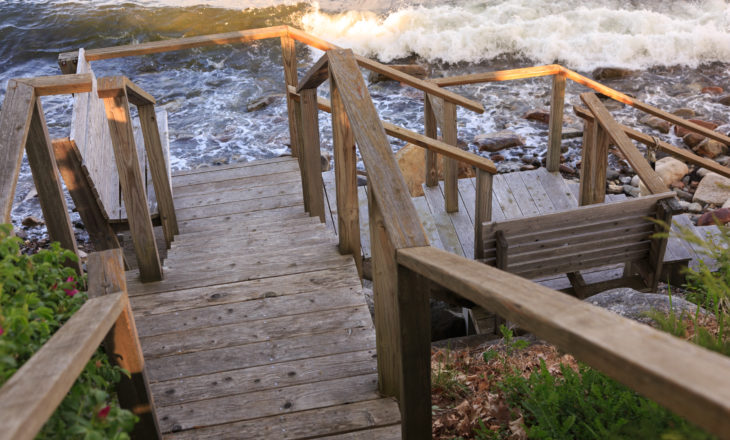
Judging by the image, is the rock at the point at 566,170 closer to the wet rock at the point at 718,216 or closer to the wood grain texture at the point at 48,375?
the wet rock at the point at 718,216

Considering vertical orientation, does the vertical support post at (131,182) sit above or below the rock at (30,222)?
above

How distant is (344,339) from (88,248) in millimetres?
5172

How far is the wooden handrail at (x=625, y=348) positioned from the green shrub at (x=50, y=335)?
766 mm

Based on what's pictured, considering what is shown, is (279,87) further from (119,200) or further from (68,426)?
(68,426)

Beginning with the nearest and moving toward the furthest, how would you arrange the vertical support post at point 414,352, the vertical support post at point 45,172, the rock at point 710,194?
the vertical support post at point 414,352 < the vertical support post at point 45,172 < the rock at point 710,194

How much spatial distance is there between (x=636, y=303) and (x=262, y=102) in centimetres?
800

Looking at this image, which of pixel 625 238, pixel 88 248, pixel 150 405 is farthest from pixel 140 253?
pixel 88 248

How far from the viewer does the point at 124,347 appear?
170 cm

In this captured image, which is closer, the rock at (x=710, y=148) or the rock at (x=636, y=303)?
the rock at (x=636, y=303)

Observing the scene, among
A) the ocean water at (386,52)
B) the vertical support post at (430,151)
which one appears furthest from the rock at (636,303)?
the ocean water at (386,52)

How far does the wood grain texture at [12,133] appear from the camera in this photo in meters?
2.19

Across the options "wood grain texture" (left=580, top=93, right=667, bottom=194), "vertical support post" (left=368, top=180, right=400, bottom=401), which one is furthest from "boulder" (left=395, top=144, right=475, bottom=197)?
"vertical support post" (left=368, top=180, right=400, bottom=401)

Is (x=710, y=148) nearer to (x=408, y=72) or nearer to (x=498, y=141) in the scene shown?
(x=498, y=141)

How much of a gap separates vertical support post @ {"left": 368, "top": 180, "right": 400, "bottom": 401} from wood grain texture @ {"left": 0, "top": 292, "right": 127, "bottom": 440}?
0.75 meters
